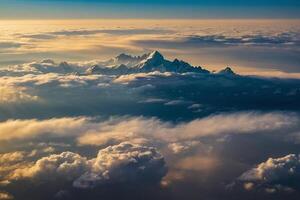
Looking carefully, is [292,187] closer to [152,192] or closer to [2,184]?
[152,192]

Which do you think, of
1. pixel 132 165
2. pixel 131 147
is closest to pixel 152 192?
pixel 132 165

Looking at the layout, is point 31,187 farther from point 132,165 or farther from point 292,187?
point 292,187

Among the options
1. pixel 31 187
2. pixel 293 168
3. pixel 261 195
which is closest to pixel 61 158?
pixel 31 187

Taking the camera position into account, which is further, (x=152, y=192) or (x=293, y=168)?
(x=293, y=168)

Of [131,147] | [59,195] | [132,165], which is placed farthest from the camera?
[131,147]

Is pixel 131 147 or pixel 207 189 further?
pixel 131 147

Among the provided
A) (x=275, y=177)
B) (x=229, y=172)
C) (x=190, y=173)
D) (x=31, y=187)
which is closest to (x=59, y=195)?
(x=31, y=187)

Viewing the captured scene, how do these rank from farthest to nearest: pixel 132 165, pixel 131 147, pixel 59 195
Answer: pixel 131 147 < pixel 132 165 < pixel 59 195

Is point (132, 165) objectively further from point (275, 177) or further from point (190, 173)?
point (275, 177)
